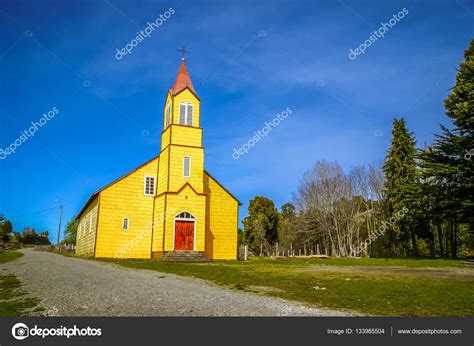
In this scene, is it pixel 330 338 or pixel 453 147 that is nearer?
pixel 330 338

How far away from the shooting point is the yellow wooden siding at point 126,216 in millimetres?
28564

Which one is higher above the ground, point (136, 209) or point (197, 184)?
point (197, 184)

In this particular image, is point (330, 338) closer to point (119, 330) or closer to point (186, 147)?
point (119, 330)

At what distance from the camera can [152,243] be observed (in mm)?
29391

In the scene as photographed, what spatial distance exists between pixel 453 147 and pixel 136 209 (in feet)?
79.2

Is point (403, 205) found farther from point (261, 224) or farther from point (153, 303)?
point (153, 303)

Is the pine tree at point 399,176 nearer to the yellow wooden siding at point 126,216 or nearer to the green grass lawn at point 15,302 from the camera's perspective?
the yellow wooden siding at point 126,216

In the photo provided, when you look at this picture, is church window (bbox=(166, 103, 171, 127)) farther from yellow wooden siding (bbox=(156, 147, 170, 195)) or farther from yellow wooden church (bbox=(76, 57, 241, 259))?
yellow wooden siding (bbox=(156, 147, 170, 195))

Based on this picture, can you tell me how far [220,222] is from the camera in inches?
1233

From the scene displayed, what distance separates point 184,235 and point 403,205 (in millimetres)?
22325

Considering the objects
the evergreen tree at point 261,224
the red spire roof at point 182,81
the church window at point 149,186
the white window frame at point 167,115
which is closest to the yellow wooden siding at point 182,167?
the white window frame at point 167,115

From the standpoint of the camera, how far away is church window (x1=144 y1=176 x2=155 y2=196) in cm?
3048

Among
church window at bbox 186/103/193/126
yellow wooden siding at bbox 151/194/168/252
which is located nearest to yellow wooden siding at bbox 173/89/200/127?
church window at bbox 186/103/193/126

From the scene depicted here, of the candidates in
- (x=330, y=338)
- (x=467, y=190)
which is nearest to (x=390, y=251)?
(x=467, y=190)
